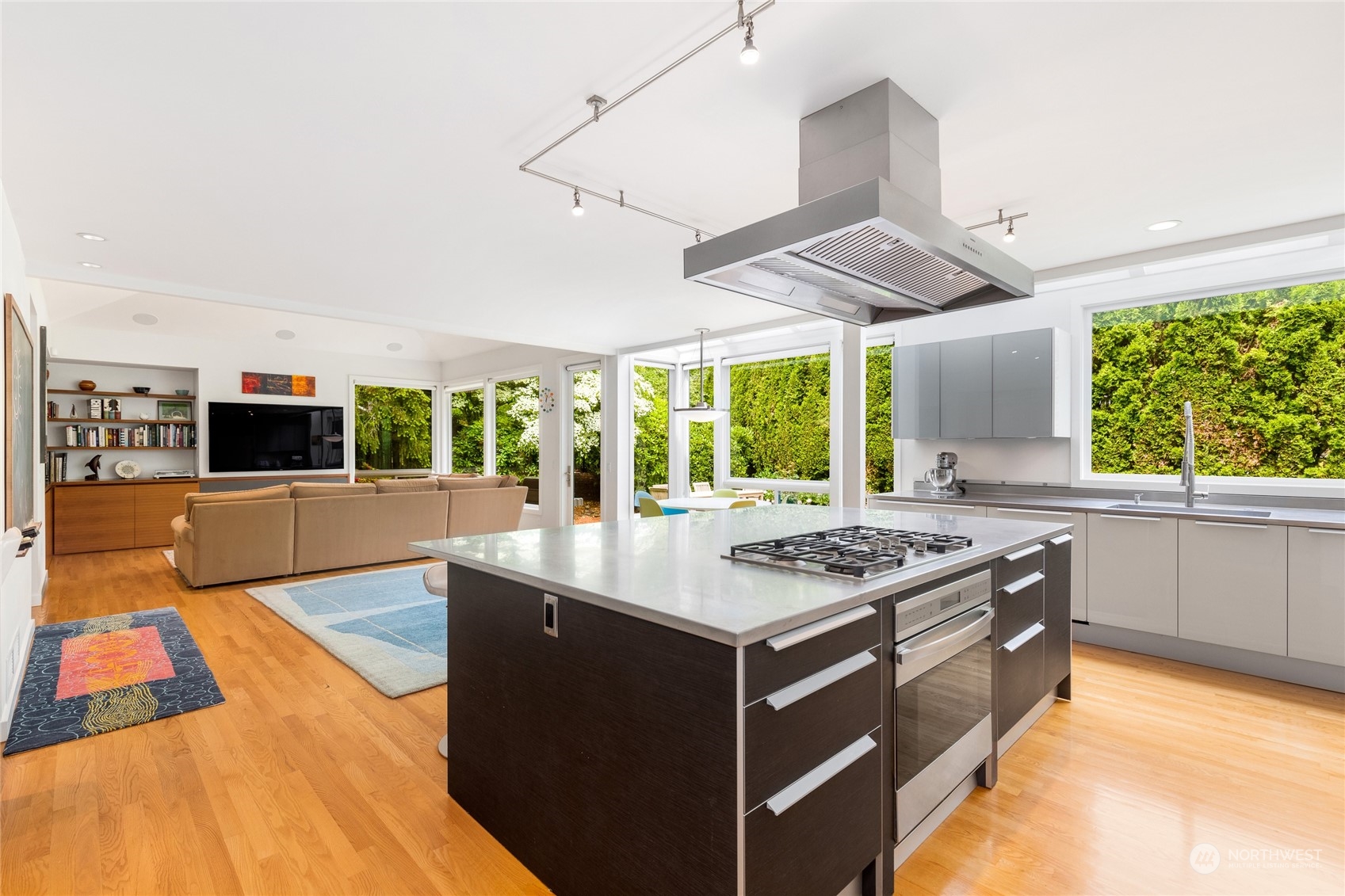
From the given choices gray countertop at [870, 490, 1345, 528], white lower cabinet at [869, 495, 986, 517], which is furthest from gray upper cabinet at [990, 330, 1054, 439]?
white lower cabinet at [869, 495, 986, 517]

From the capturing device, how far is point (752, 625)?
1198mm

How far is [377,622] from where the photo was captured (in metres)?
4.07

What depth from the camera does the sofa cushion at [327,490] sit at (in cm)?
533

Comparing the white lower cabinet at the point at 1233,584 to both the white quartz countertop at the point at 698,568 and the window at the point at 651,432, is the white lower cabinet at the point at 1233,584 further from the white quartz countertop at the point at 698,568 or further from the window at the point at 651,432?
the window at the point at 651,432

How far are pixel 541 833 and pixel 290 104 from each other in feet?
8.32

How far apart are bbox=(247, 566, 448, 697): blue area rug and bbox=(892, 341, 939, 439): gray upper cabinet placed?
3.48 metres

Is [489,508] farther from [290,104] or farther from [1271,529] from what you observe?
[1271,529]

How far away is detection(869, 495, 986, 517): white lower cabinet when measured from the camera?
13.3ft

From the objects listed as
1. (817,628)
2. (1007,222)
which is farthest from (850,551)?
(1007,222)

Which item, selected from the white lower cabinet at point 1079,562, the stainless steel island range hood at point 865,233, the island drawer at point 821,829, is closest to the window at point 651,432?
the white lower cabinet at point 1079,562

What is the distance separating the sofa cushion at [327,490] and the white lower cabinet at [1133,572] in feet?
18.5

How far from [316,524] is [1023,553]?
212 inches

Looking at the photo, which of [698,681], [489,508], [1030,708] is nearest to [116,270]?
[489,508]

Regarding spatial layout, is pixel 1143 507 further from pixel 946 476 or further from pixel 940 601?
pixel 940 601
